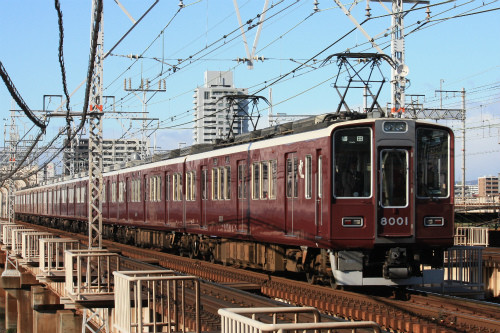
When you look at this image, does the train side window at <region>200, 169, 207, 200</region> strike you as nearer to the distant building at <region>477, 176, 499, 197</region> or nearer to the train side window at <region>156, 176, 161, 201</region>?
the train side window at <region>156, 176, 161, 201</region>

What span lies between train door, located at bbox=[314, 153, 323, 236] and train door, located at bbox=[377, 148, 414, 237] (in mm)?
960

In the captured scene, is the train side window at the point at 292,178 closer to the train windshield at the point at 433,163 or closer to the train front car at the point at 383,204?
the train front car at the point at 383,204

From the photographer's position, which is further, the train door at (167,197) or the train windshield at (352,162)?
the train door at (167,197)

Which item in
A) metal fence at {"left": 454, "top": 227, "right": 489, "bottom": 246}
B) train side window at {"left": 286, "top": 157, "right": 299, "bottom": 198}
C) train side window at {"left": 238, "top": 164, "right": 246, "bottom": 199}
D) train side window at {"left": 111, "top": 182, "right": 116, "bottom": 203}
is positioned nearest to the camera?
train side window at {"left": 286, "top": 157, "right": 299, "bottom": 198}

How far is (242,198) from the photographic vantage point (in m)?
17.5

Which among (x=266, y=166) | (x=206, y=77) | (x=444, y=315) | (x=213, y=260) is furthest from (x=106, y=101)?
(x=206, y=77)

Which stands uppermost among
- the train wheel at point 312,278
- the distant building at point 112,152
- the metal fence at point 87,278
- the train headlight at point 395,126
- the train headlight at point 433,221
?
the distant building at point 112,152

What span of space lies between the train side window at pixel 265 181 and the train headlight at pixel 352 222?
124 inches

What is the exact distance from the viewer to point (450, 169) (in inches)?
538

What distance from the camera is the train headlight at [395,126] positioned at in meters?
13.3

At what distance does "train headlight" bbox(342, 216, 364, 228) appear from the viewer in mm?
13133

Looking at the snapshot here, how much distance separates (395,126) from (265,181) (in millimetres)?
3612

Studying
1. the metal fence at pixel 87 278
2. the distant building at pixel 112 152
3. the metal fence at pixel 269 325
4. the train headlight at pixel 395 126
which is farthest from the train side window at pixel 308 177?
the distant building at pixel 112 152

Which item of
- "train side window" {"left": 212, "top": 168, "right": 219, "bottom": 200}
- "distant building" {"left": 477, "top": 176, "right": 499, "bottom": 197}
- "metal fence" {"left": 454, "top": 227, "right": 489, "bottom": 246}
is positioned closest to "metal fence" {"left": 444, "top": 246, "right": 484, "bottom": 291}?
"train side window" {"left": 212, "top": 168, "right": 219, "bottom": 200}
